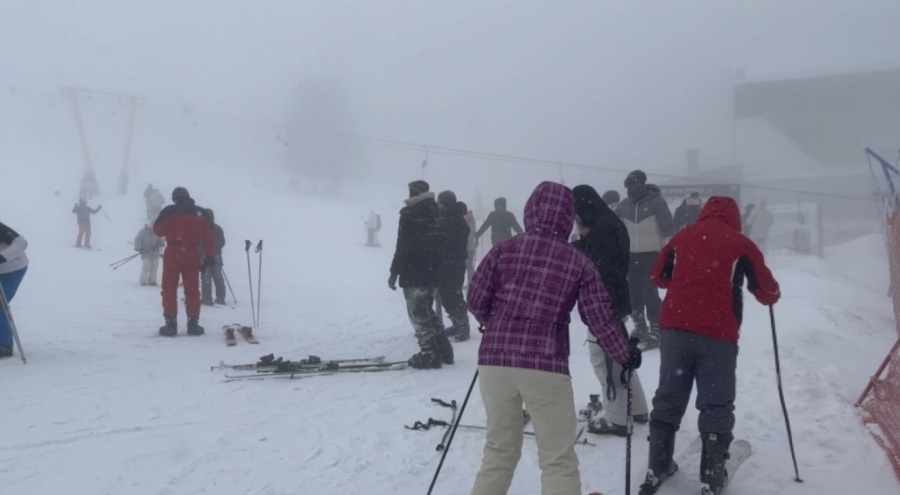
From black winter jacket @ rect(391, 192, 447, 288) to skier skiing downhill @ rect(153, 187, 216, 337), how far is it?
3427 millimetres

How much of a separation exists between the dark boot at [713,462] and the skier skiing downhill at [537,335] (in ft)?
2.85

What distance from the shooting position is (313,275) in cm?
2012

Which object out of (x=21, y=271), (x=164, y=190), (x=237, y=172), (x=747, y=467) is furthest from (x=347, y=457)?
(x=237, y=172)

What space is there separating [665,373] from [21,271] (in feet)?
23.5

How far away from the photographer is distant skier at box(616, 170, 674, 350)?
7.92m

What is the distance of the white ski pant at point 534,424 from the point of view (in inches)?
129

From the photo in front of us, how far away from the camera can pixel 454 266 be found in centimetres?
920

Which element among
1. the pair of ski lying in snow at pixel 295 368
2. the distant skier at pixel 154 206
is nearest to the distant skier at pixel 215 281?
the pair of ski lying in snow at pixel 295 368

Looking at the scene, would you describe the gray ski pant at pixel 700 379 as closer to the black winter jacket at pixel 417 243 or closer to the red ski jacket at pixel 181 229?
the black winter jacket at pixel 417 243

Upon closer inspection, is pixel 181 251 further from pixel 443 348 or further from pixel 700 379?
pixel 700 379

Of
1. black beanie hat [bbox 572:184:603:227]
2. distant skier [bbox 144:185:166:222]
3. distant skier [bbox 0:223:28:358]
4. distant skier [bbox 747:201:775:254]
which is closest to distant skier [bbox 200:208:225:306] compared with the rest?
A: distant skier [bbox 0:223:28:358]

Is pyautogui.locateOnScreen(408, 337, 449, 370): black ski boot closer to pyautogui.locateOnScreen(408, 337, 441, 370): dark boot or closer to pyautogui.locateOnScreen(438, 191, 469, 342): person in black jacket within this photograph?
pyautogui.locateOnScreen(408, 337, 441, 370): dark boot

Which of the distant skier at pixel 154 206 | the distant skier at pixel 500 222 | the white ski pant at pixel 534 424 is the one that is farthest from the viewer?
the distant skier at pixel 154 206

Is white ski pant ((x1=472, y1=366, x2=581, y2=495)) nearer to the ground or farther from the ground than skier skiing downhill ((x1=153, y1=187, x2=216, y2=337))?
nearer to the ground
